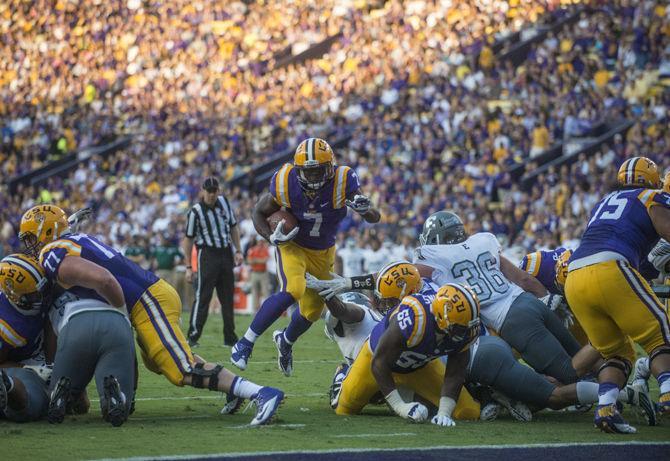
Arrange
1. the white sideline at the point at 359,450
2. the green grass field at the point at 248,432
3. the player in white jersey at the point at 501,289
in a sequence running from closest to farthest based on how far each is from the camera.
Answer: the white sideline at the point at 359,450
the green grass field at the point at 248,432
the player in white jersey at the point at 501,289

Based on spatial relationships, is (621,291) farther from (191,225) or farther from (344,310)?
(191,225)

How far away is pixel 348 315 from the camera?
318 inches

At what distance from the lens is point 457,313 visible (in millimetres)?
6715

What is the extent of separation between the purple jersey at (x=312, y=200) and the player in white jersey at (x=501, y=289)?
80 centimetres

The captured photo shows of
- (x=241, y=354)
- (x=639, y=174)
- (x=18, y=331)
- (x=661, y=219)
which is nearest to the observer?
(x=661, y=219)

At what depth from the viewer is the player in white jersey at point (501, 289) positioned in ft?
24.6

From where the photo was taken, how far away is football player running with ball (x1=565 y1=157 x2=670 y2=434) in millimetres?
6535

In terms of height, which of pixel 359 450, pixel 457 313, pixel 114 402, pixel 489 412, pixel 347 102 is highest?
pixel 347 102

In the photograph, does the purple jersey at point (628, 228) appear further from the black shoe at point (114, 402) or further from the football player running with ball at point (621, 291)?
the black shoe at point (114, 402)

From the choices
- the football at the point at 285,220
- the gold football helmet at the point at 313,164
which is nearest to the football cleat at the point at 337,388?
the football at the point at 285,220

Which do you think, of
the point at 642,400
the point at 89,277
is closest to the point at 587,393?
the point at 642,400

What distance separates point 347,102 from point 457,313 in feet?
71.2

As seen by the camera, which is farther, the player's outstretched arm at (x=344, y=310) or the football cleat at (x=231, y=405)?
the player's outstretched arm at (x=344, y=310)

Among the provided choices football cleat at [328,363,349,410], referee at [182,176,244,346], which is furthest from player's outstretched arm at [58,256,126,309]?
referee at [182,176,244,346]
